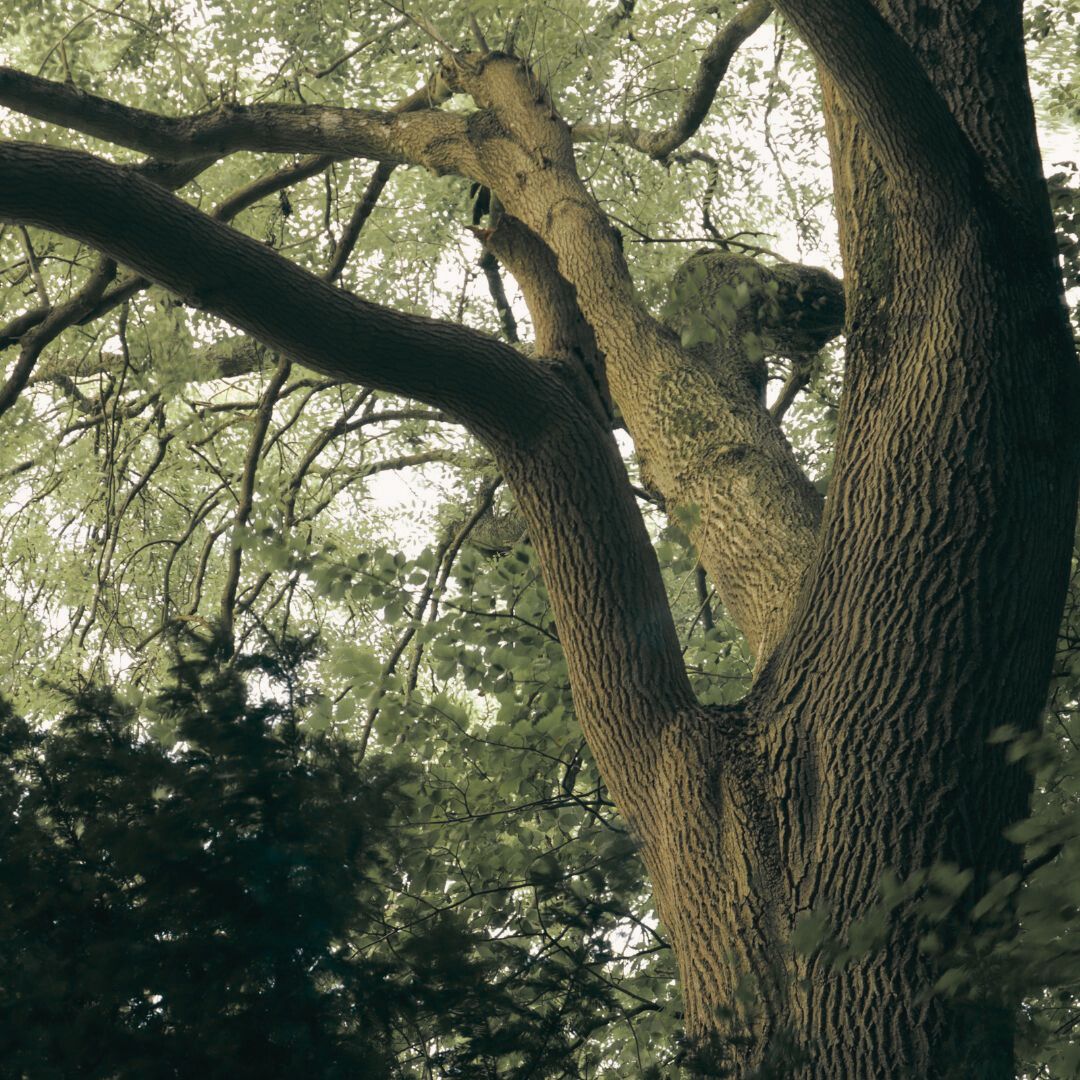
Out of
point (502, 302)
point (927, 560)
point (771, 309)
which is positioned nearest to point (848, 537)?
point (927, 560)

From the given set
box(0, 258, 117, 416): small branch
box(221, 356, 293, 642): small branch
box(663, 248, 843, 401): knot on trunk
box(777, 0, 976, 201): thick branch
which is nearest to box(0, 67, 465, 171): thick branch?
box(0, 258, 117, 416): small branch

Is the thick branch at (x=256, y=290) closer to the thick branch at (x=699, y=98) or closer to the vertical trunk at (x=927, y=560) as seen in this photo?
the vertical trunk at (x=927, y=560)

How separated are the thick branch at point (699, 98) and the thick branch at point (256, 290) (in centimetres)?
363

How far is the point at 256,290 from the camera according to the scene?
3.71 meters

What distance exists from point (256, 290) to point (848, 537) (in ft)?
6.11

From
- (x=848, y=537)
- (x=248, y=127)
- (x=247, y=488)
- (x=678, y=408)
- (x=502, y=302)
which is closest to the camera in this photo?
(x=848, y=537)

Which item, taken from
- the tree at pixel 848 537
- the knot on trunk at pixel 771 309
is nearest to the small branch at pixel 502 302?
the knot on trunk at pixel 771 309

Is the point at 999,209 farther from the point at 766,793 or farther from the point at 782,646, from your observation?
the point at 766,793

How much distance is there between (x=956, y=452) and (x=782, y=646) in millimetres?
732

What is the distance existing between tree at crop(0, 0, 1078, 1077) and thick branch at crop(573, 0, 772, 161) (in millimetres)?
3498

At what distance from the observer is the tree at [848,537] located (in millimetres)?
3092

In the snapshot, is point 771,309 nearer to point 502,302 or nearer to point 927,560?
point 927,560

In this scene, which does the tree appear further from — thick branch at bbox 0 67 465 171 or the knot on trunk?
thick branch at bbox 0 67 465 171

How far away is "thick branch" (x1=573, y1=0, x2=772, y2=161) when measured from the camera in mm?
6922
